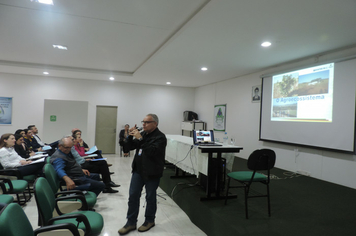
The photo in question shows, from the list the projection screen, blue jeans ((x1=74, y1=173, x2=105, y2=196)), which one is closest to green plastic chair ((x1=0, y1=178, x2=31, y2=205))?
blue jeans ((x1=74, y1=173, x2=105, y2=196))

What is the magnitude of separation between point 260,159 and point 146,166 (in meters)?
1.43

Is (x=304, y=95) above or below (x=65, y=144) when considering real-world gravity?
above

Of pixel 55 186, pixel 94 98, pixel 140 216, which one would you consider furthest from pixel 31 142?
pixel 140 216

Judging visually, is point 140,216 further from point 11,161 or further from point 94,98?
point 94,98

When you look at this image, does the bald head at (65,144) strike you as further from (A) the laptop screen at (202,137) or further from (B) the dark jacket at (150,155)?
(A) the laptop screen at (202,137)

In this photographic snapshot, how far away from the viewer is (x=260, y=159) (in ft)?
9.06

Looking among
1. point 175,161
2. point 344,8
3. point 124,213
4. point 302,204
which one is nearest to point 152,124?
point 124,213

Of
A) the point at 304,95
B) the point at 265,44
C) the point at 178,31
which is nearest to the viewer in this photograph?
the point at 178,31

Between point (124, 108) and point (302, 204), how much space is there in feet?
22.4

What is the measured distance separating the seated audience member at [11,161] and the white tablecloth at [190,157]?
7.72 ft

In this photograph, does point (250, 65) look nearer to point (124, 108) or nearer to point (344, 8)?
point (344, 8)

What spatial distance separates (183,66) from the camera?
5754mm

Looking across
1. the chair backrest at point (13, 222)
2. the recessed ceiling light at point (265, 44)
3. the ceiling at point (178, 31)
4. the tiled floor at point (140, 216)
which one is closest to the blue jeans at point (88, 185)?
the tiled floor at point (140, 216)

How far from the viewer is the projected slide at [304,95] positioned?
14.0ft
